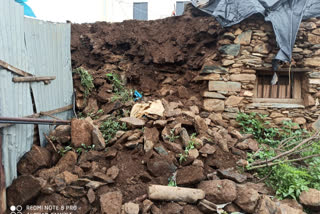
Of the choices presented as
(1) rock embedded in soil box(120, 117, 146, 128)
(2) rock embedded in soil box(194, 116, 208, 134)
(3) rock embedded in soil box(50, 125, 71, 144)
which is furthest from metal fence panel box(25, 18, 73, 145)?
(2) rock embedded in soil box(194, 116, 208, 134)

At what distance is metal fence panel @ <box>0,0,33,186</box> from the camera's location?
245 cm

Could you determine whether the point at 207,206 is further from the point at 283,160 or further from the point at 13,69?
the point at 13,69

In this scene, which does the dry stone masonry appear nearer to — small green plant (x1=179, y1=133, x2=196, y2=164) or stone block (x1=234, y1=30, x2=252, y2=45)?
stone block (x1=234, y1=30, x2=252, y2=45)

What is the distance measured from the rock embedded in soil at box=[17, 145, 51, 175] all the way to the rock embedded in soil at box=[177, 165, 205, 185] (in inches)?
78.8

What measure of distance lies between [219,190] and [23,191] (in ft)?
8.10

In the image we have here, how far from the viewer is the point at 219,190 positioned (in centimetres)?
232

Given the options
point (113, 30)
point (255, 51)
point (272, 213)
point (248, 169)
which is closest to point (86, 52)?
point (113, 30)

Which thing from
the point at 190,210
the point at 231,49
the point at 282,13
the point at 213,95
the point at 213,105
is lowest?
the point at 190,210

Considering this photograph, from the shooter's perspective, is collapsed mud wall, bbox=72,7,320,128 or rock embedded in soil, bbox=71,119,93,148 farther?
collapsed mud wall, bbox=72,7,320,128

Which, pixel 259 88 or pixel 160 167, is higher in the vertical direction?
pixel 259 88

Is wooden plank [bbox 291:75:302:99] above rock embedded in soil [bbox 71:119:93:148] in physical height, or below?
above

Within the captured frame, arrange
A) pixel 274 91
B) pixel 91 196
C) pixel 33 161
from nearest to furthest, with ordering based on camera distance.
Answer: pixel 91 196, pixel 33 161, pixel 274 91

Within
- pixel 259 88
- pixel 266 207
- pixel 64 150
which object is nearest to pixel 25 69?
pixel 64 150

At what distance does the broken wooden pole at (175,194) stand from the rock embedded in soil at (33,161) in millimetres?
1689
